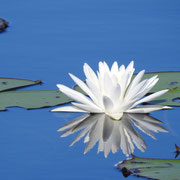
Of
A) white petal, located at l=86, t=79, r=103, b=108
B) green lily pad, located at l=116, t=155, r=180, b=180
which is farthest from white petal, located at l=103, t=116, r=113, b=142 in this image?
green lily pad, located at l=116, t=155, r=180, b=180

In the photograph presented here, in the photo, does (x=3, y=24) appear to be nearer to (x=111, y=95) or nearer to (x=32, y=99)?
(x=32, y=99)

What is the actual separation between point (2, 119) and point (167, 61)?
6.55ft

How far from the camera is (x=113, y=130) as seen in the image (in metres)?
3.11

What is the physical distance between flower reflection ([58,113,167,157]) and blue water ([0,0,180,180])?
0.07m

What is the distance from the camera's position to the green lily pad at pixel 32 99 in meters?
3.54

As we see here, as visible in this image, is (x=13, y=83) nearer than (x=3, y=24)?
Yes

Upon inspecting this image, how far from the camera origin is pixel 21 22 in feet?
20.8

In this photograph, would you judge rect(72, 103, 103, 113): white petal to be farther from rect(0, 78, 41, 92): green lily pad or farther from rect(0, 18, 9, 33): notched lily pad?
rect(0, 18, 9, 33): notched lily pad

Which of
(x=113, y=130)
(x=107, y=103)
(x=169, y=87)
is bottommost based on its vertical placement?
(x=113, y=130)

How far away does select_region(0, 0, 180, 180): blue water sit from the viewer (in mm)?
2684

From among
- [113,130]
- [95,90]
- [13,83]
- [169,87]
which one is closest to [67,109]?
[95,90]

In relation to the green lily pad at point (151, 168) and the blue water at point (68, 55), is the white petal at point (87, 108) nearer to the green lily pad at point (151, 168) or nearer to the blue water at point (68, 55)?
the blue water at point (68, 55)

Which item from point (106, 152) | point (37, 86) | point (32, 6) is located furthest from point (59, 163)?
point (32, 6)

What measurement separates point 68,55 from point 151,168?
2.62 meters
